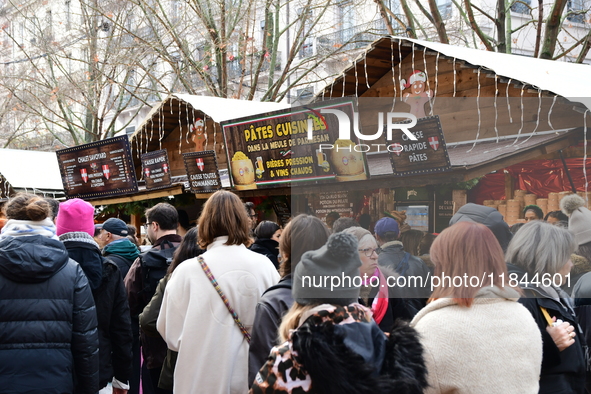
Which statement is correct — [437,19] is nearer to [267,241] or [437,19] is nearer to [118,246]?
[267,241]

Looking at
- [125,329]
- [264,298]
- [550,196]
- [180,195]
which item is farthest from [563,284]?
[180,195]

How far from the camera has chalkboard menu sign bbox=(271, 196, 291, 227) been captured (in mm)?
10180

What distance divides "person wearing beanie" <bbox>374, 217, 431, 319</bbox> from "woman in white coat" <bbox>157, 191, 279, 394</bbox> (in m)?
1.01

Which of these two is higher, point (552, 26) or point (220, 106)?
point (552, 26)

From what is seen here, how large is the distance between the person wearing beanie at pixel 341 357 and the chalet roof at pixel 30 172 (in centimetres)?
1423

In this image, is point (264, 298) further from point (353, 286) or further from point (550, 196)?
point (550, 196)

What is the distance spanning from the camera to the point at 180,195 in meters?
12.0

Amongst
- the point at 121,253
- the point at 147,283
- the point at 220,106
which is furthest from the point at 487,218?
the point at 220,106

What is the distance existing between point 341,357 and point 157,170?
9.76 meters

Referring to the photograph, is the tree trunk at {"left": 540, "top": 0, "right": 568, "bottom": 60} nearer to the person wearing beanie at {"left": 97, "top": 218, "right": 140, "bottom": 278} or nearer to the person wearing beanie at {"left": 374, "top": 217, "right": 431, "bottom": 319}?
the person wearing beanie at {"left": 97, "top": 218, "right": 140, "bottom": 278}

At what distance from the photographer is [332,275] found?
Result: 2.43 meters

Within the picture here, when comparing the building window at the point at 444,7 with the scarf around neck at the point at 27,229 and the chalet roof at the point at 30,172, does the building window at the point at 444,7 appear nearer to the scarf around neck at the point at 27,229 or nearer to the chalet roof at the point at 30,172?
the chalet roof at the point at 30,172

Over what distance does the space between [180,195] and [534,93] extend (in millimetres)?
7784

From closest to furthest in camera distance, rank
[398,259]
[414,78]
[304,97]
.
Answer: [398,259], [304,97], [414,78]
